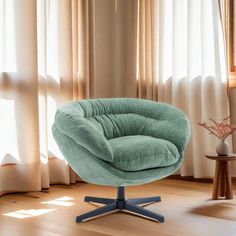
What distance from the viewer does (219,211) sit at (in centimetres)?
274

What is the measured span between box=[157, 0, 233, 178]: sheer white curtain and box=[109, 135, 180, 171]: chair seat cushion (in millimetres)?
1229

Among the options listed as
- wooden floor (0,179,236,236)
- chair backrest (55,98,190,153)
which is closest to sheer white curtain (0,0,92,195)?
wooden floor (0,179,236,236)

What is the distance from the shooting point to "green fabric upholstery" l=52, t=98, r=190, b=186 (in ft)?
7.57

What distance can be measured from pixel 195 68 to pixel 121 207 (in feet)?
5.42

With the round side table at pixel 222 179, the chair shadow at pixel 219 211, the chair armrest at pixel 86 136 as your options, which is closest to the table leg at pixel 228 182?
the round side table at pixel 222 179

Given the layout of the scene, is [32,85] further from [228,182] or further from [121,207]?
[228,182]

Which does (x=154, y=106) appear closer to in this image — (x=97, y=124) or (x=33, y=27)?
(x=97, y=124)

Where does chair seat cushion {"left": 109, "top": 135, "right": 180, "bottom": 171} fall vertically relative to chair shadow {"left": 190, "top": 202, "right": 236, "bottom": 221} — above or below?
above

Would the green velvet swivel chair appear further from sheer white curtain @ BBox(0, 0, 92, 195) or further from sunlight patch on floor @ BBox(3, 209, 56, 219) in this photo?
sheer white curtain @ BBox(0, 0, 92, 195)

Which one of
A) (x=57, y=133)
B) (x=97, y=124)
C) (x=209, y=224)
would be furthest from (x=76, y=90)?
(x=209, y=224)

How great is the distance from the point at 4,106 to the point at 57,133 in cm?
93

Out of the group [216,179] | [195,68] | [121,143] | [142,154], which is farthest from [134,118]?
[195,68]

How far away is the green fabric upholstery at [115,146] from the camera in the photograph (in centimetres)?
231

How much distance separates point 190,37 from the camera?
3760 mm
